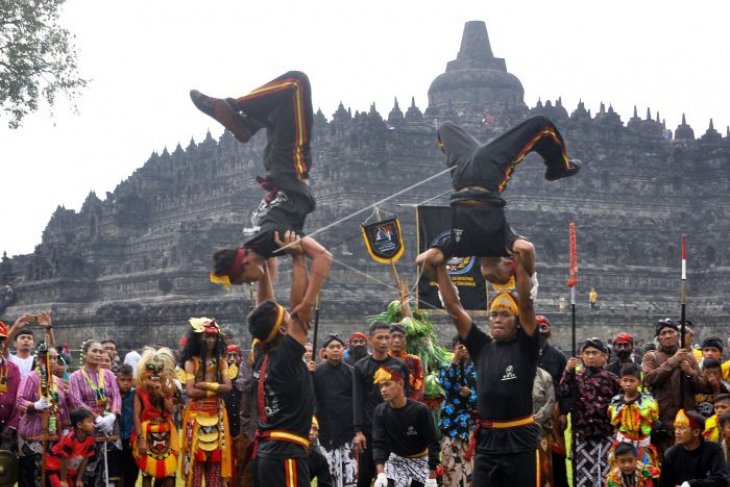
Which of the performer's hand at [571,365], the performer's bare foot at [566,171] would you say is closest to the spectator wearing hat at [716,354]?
the performer's hand at [571,365]

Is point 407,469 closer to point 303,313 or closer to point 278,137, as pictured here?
point 303,313

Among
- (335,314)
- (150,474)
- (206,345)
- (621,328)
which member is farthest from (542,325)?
(621,328)

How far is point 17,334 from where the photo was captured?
1422 centimetres

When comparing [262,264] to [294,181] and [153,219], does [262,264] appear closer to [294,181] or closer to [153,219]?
[294,181]

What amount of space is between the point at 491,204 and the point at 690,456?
3835 millimetres

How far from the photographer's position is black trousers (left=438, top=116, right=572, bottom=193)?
9.29 m

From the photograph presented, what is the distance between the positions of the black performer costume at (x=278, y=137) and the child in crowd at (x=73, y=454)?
16.3ft

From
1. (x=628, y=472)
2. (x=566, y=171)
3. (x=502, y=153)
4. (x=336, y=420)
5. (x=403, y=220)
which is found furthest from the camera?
(x=403, y=220)

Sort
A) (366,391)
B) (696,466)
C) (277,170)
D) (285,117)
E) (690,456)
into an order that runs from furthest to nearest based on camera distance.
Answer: (366,391), (690,456), (696,466), (277,170), (285,117)

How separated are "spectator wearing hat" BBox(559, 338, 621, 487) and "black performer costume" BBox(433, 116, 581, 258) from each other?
4.29m

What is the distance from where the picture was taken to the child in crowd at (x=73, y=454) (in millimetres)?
13625

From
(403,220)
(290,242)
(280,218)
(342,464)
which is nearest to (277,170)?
(280,218)

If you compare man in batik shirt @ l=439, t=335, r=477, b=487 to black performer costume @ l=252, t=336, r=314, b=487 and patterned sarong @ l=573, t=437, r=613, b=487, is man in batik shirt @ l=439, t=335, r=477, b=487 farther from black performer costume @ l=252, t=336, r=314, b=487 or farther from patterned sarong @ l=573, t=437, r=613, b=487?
black performer costume @ l=252, t=336, r=314, b=487

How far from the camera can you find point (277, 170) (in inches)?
374
